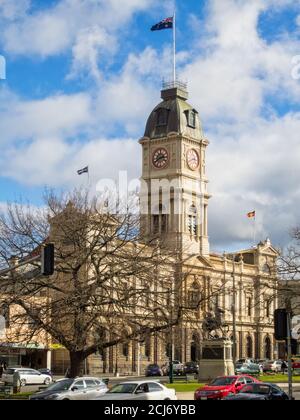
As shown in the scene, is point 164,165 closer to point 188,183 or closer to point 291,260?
point 188,183

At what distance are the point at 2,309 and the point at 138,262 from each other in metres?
7.16

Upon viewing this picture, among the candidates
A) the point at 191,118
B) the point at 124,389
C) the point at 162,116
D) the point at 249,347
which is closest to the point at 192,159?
the point at 191,118

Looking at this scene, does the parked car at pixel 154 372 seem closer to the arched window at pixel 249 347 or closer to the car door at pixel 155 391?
the arched window at pixel 249 347

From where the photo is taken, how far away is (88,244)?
125 feet

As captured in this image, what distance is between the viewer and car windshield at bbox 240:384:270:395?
26408 mm

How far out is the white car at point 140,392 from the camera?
26.4 metres

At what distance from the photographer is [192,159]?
372ft

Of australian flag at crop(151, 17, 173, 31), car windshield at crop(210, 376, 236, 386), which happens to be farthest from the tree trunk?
australian flag at crop(151, 17, 173, 31)

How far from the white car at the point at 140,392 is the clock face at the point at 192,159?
85.5 metres

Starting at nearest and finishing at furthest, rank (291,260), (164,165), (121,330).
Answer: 1. (121,330)
2. (291,260)
3. (164,165)

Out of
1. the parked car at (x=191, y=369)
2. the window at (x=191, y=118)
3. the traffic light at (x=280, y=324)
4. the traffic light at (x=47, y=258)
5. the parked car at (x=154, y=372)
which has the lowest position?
the parked car at (x=154, y=372)

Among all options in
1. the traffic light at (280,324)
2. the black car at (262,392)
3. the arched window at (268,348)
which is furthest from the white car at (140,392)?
the arched window at (268,348)

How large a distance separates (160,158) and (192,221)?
10745mm
